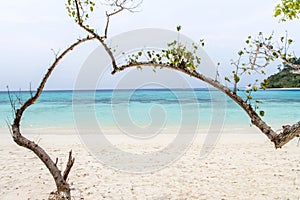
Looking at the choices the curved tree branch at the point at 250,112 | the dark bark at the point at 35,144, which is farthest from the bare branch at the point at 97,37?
the curved tree branch at the point at 250,112

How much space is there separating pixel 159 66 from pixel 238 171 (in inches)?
144

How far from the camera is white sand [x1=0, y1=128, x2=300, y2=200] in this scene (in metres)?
4.67

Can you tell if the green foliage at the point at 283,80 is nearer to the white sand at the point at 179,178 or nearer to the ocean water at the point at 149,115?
the ocean water at the point at 149,115

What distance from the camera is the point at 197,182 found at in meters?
5.23

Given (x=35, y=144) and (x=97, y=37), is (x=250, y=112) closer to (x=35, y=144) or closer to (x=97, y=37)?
(x=97, y=37)

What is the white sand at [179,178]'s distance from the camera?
467cm

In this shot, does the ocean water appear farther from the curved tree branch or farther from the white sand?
the white sand

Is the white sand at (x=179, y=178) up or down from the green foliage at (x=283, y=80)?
down

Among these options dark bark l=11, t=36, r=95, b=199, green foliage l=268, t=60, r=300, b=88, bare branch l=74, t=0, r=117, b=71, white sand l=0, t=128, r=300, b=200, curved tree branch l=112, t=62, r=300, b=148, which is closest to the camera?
curved tree branch l=112, t=62, r=300, b=148

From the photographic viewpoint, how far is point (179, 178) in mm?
5465

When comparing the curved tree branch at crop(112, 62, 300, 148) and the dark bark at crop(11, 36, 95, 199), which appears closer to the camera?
the curved tree branch at crop(112, 62, 300, 148)

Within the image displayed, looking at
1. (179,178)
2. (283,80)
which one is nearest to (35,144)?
(179,178)

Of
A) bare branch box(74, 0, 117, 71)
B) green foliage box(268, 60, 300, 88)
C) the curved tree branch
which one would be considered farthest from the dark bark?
green foliage box(268, 60, 300, 88)

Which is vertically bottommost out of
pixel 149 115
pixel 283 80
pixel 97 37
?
pixel 149 115
